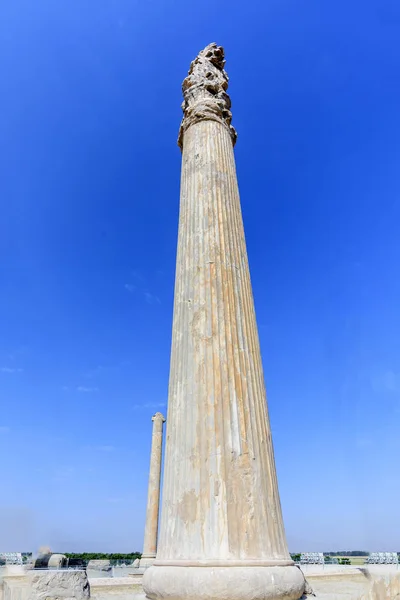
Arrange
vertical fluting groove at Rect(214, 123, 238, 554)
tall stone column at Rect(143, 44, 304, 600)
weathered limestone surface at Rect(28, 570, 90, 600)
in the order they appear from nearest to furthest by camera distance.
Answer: tall stone column at Rect(143, 44, 304, 600)
vertical fluting groove at Rect(214, 123, 238, 554)
weathered limestone surface at Rect(28, 570, 90, 600)

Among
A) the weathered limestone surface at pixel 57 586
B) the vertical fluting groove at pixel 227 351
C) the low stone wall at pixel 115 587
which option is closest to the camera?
the vertical fluting groove at pixel 227 351

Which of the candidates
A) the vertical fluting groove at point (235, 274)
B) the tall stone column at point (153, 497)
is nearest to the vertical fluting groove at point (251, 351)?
the vertical fluting groove at point (235, 274)

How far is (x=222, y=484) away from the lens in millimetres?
4516

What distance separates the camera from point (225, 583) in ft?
12.7

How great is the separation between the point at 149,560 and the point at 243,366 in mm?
13616

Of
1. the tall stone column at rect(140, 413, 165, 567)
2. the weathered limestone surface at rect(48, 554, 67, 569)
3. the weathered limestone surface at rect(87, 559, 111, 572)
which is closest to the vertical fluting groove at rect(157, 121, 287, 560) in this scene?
the tall stone column at rect(140, 413, 165, 567)

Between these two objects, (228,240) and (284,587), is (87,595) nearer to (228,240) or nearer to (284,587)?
(284,587)

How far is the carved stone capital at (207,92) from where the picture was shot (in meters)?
8.52

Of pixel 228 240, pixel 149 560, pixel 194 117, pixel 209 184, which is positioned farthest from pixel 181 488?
pixel 149 560

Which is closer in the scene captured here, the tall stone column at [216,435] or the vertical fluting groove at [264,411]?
the tall stone column at [216,435]

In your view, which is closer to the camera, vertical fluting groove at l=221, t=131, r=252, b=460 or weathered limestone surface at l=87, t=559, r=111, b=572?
vertical fluting groove at l=221, t=131, r=252, b=460

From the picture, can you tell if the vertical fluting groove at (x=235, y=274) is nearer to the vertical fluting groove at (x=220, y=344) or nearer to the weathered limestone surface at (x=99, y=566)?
the vertical fluting groove at (x=220, y=344)

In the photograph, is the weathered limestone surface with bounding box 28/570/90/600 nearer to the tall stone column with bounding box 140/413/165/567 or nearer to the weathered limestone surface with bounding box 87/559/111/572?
the tall stone column with bounding box 140/413/165/567

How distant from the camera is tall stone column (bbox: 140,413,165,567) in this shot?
15.8 metres
